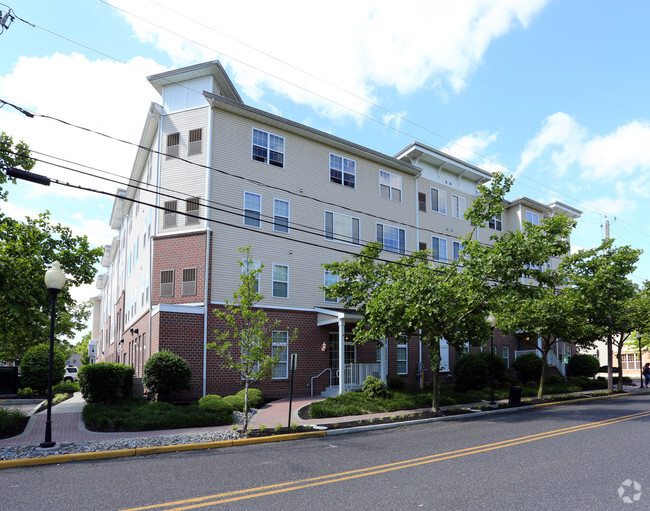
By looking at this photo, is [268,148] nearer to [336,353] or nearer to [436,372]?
[336,353]

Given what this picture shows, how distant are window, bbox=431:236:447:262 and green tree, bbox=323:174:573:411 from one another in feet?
33.6

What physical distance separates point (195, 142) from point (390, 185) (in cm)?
1111

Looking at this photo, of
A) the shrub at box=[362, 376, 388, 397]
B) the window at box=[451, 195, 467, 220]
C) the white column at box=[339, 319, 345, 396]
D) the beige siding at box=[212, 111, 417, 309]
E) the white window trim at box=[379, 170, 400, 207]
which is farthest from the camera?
the window at box=[451, 195, 467, 220]

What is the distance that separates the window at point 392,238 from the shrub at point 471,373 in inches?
269

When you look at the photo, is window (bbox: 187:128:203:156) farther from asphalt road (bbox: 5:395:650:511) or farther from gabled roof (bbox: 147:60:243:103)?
asphalt road (bbox: 5:395:650:511)

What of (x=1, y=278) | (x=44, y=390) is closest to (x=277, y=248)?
(x=1, y=278)

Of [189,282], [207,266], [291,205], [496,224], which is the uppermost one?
[496,224]

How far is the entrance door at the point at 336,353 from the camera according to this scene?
22.5 meters

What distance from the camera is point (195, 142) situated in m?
20.8

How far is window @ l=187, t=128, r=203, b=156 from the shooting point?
20.7 m

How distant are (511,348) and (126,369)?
86.0 ft

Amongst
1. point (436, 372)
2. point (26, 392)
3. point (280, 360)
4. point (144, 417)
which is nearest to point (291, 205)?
point (280, 360)

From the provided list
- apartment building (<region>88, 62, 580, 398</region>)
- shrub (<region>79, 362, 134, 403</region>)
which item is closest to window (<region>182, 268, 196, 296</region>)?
apartment building (<region>88, 62, 580, 398</region>)

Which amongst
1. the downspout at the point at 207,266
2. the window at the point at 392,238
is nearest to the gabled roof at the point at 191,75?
the downspout at the point at 207,266
